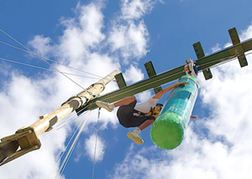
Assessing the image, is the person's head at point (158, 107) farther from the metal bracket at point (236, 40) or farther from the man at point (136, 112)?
the metal bracket at point (236, 40)

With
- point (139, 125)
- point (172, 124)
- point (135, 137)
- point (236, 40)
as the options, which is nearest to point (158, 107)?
point (139, 125)

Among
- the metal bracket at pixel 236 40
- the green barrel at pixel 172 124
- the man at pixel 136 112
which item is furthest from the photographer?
the metal bracket at pixel 236 40

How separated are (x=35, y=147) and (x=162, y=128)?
7.77 ft

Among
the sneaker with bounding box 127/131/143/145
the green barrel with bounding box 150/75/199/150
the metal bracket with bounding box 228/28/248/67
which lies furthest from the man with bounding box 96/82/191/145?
the metal bracket with bounding box 228/28/248/67

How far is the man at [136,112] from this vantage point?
4715mm

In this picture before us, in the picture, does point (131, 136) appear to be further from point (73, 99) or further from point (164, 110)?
point (73, 99)

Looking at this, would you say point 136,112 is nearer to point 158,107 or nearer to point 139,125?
point 139,125

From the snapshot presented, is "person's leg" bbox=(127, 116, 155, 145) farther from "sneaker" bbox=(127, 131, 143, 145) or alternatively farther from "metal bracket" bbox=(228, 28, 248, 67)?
"metal bracket" bbox=(228, 28, 248, 67)

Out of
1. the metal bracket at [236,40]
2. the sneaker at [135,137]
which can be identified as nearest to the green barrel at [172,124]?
the sneaker at [135,137]

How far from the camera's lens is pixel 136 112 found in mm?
5051

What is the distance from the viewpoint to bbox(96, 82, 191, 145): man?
15.5 feet

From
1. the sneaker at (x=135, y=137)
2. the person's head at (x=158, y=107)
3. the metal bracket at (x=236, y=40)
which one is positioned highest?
the metal bracket at (x=236, y=40)

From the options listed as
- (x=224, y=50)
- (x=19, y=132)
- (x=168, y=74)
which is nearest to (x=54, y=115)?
(x=19, y=132)

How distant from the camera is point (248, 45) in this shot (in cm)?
585
